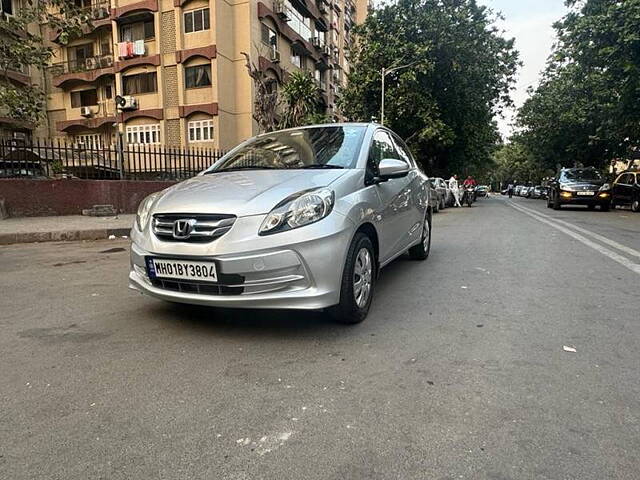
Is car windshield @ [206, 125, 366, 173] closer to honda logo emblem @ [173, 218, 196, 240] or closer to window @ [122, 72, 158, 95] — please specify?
honda logo emblem @ [173, 218, 196, 240]

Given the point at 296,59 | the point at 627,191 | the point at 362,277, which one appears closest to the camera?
the point at 362,277

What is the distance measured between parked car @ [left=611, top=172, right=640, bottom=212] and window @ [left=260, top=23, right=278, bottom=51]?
19.2 m

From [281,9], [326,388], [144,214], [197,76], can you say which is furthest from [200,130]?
[326,388]

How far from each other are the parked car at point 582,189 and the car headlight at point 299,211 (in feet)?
58.0

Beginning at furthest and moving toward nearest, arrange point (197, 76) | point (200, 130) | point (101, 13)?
point (101, 13) → point (200, 130) → point (197, 76)

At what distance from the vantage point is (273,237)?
3113 millimetres

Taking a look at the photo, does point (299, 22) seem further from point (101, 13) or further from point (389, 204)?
point (389, 204)

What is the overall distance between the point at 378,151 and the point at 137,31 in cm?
2677

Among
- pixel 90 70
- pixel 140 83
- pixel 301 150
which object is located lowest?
pixel 301 150

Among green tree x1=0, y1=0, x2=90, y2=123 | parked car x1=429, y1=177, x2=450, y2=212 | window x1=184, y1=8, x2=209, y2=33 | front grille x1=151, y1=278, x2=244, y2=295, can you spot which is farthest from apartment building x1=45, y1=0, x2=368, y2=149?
front grille x1=151, y1=278, x2=244, y2=295

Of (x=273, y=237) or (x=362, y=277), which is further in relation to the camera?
(x=362, y=277)

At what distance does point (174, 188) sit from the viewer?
3.86 metres

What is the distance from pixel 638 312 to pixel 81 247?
7986 mm

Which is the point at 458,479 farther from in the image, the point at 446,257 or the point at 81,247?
the point at 81,247
